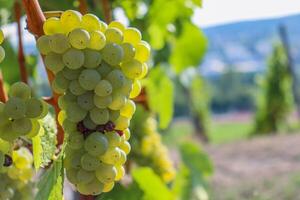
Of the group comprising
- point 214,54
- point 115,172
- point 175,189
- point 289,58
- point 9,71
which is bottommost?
point 214,54

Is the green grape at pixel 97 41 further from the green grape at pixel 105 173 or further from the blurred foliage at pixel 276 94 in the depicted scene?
the blurred foliage at pixel 276 94

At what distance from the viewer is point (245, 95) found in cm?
2497

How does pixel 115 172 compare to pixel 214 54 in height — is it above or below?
above

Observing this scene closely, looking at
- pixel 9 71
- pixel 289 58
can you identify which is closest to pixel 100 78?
pixel 9 71

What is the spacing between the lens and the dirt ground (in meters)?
4.63

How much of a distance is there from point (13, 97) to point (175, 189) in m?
1.08

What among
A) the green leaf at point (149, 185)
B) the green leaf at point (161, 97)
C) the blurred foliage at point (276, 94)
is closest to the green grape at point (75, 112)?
the green leaf at point (149, 185)

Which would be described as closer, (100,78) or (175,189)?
(100,78)

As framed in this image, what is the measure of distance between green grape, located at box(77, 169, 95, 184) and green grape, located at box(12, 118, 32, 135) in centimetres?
5

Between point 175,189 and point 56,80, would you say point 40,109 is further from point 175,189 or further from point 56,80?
point 175,189

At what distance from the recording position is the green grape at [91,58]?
0.52 metres

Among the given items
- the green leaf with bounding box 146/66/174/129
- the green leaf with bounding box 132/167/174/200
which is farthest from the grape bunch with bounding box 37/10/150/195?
the green leaf with bounding box 146/66/174/129

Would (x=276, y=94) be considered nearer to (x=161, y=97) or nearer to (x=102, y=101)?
(x=161, y=97)

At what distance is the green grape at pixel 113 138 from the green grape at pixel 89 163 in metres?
0.02
